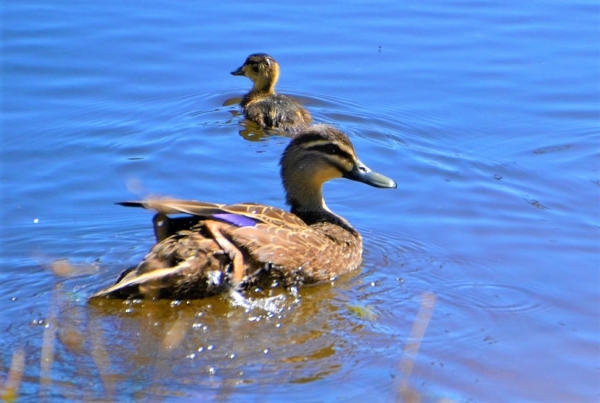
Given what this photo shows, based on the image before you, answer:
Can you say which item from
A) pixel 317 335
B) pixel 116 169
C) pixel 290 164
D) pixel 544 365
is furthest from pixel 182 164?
pixel 544 365

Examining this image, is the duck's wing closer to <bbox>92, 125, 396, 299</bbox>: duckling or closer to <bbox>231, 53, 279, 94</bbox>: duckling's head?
<bbox>92, 125, 396, 299</bbox>: duckling

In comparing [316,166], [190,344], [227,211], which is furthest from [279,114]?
[190,344]

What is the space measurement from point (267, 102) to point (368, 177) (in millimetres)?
2735

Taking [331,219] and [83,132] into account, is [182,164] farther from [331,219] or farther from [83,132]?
[331,219]

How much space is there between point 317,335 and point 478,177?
290cm

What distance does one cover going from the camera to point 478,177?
838 cm

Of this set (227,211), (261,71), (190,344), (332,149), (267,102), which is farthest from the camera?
(261,71)

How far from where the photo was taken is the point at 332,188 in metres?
8.43

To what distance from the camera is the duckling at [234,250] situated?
20.3ft

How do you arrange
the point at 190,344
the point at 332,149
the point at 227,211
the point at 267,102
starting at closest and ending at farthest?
the point at 190,344 → the point at 227,211 → the point at 332,149 → the point at 267,102

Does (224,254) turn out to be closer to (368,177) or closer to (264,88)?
(368,177)

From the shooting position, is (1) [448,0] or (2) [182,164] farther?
(1) [448,0]

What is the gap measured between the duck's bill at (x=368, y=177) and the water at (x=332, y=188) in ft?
1.15

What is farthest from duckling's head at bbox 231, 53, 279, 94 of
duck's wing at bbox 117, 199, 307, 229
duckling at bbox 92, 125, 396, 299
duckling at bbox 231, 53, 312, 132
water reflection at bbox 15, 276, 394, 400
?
water reflection at bbox 15, 276, 394, 400
